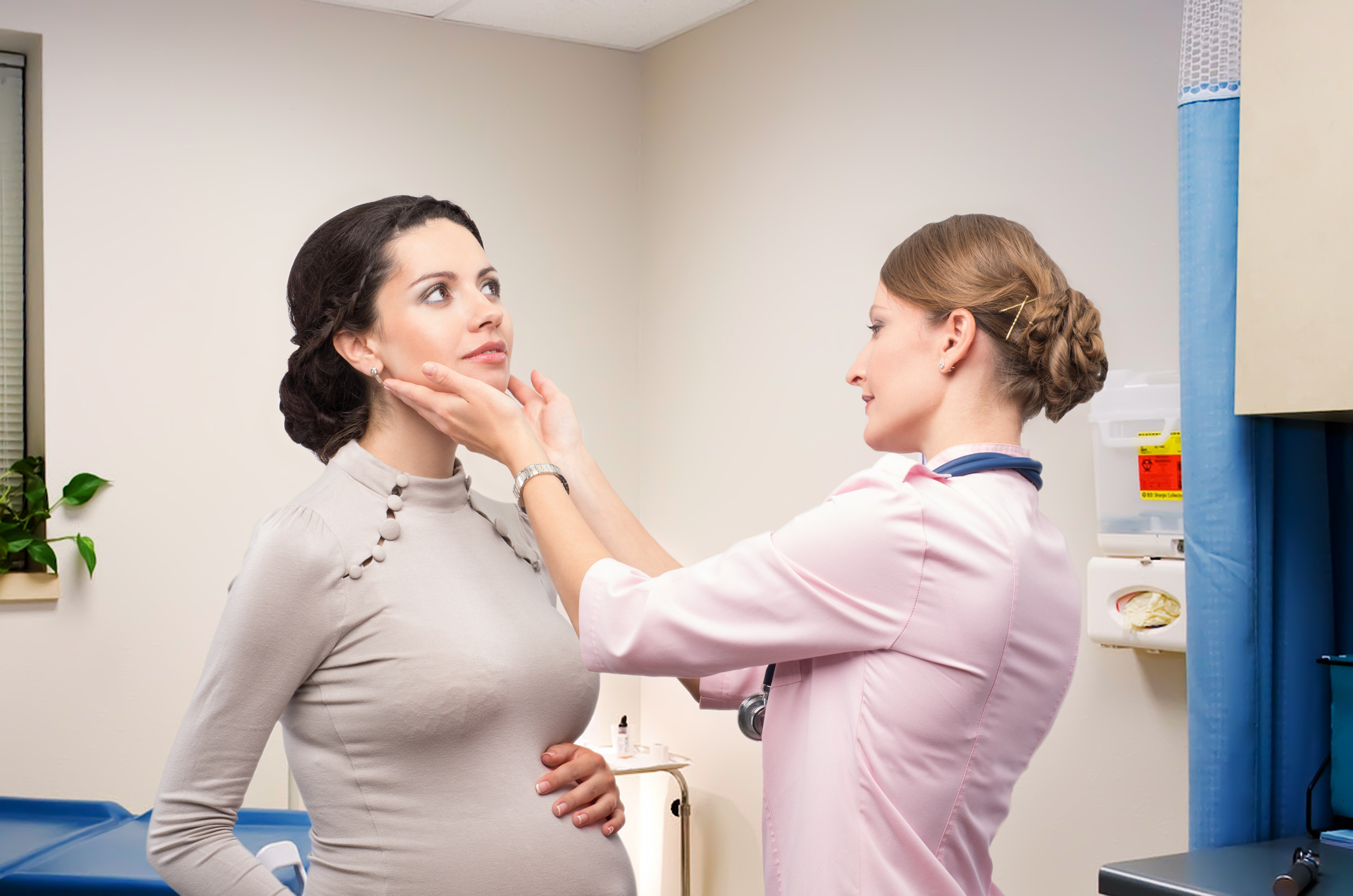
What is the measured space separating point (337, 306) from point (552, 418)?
33cm

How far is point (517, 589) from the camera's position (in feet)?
4.72

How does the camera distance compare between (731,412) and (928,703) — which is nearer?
(928,703)

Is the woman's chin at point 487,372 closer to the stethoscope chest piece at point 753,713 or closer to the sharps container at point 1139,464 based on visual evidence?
the stethoscope chest piece at point 753,713

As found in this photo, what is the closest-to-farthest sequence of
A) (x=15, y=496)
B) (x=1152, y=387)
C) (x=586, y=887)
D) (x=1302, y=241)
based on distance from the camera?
(x=586, y=887) < (x=1302, y=241) < (x=1152, y=387) < (x=15, y=496)

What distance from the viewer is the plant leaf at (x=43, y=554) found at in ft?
9.68

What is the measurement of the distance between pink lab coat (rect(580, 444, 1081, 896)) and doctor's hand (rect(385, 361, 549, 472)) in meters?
0.19

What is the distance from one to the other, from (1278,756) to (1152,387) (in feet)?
2.29

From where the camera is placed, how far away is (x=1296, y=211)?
4.88 ft

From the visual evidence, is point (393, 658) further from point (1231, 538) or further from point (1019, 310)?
point (1231, 538)

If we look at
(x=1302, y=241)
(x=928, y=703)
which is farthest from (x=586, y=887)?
(x=1302, y=241)

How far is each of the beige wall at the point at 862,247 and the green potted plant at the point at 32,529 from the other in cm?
166

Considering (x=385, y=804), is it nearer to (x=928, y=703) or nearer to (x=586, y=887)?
(x=586, y=887)

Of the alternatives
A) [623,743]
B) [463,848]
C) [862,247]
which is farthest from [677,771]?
[463,848]

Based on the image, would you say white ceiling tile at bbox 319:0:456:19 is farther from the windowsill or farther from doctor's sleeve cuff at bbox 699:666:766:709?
doctor's sleeve cuff at bbox 699:666:766:709
